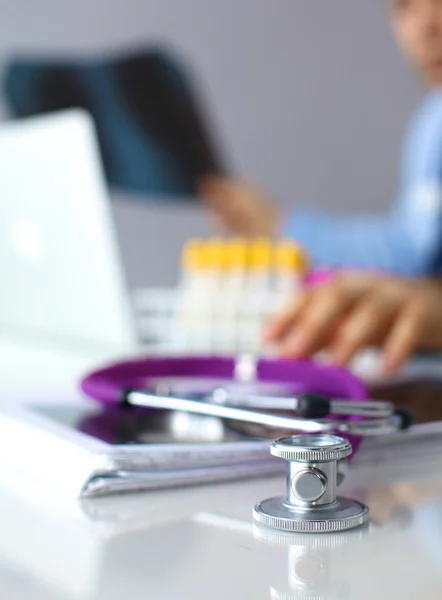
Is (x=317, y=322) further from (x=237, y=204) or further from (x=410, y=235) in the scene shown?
(x=237, y=204)

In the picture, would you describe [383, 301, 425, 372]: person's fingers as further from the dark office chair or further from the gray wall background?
the dark office chair

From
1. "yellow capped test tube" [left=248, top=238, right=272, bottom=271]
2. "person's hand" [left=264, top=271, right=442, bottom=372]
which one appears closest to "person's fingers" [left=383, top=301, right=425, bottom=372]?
"person's hand" [left=264, top=271, right=442, bottom=372]

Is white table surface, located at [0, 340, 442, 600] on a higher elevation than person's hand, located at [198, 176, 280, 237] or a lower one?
lower

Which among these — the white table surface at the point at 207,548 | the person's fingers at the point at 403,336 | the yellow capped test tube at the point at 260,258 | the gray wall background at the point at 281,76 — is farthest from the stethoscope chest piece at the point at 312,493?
the gray wall background at the point at 281,76

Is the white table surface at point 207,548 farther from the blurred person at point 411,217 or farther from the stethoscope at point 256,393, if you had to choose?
the blurred person at point 411,217

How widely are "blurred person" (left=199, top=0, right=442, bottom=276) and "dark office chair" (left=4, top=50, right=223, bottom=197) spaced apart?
0.35m

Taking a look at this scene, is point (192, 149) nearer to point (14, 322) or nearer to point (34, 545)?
point (14, 322)

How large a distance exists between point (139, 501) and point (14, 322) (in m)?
0.71

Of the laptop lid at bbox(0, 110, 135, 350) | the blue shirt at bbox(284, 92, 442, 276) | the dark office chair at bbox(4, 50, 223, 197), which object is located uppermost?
the dark office chair at bbox(4, 50, 223, 197)

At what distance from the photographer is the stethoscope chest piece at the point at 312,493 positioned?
267 mm

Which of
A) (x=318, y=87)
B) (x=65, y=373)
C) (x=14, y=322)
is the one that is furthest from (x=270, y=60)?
(x=65, y=373)

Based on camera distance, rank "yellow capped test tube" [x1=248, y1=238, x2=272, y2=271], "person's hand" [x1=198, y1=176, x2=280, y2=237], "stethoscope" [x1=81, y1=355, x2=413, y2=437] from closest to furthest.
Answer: "stethoscope" [x1=81, y1=355, x2=413, y2=437]
"yellow capped test tube" [x1=248, y1=238, x2=272, y2=271]
"person's hand" [x1=198, y1=176, x2=280, y2=237]

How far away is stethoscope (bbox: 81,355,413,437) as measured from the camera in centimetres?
35

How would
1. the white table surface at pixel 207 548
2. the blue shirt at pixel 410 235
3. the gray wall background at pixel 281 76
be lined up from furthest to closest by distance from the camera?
the gray wall background at pixel 281 76, the blue shirt at pixel 410 235, the white table surface at pixel 207 548
